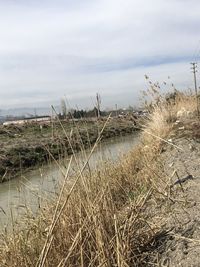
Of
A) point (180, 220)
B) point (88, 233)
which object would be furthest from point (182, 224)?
point (88, 233)

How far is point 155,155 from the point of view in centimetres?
978

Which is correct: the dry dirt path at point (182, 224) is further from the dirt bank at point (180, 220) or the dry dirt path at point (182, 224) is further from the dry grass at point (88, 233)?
the dry grass at point (88, 233)

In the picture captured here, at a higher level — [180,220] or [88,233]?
[88,233]

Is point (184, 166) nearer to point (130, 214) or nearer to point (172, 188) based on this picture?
point (172, 188)

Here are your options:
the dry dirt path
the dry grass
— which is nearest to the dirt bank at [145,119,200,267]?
the dry dirt path

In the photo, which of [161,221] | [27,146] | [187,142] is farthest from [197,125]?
[27,146]

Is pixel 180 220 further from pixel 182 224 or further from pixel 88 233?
pixel 88 233

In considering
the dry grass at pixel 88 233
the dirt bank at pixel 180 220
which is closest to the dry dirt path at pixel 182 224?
the dirt bank at pixel 180 220

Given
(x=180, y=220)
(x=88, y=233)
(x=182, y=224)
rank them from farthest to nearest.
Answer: (x=180, y=220)
(x=182, y=224)
(x=88, y=233)

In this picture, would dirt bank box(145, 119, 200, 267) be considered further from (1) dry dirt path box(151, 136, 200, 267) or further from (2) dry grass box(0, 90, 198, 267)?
(2) dry grass box(0, 90, 198, 267)

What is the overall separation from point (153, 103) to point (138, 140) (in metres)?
1.61

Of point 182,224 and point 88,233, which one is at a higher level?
point 88,233

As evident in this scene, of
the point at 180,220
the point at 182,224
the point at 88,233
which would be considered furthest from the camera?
the point at 180,220

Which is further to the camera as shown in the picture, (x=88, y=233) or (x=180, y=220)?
(x=180, y=220)
